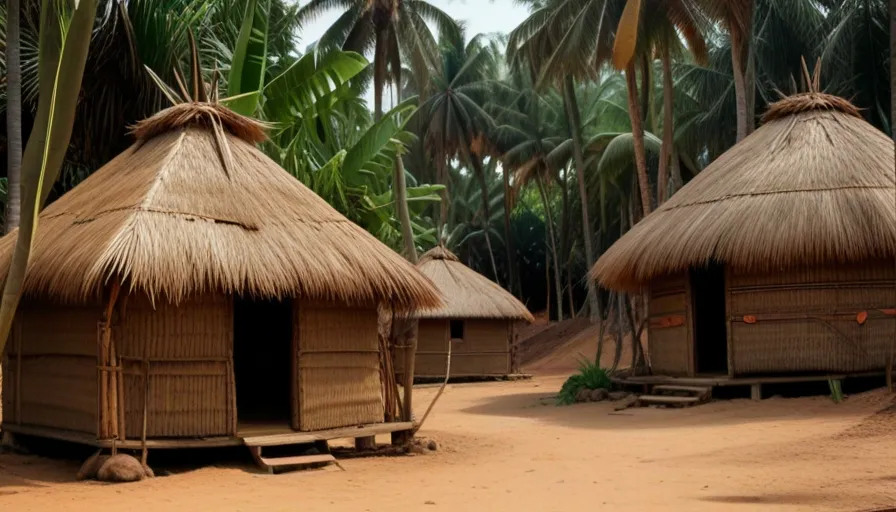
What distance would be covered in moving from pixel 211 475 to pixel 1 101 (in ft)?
35.8

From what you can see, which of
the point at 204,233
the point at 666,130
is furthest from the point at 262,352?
the point at 666,130

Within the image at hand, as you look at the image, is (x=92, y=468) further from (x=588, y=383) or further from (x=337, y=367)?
(x=588, y=383)

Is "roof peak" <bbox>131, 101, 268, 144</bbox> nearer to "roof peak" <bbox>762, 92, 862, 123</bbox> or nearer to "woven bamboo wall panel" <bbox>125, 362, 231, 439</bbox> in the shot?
"woven bamboo wall panel" <bbox>125, 362, 231, 439</bbox>

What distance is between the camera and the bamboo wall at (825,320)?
13.8 metres

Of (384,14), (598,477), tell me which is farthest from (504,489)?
(384,14)

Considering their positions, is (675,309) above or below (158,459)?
above

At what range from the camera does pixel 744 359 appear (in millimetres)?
14195

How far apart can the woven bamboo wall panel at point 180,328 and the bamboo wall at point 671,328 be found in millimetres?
7595

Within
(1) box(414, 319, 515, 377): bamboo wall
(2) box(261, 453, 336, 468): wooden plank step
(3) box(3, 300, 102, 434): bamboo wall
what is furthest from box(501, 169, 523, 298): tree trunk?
(2) box(261, 453, 336, 468): wooden plank step

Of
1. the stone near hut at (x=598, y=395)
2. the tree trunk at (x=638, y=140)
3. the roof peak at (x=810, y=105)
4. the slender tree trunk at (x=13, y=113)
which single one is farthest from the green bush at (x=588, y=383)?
the slender tree trunk at (x=13, y=113)

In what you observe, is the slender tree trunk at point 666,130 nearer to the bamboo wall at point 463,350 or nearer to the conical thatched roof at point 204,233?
the bamboo wall at point 463,350

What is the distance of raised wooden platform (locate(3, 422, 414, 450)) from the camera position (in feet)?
30.3

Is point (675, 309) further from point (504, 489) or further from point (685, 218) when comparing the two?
point (504, 489)

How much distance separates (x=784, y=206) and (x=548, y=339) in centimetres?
2018
